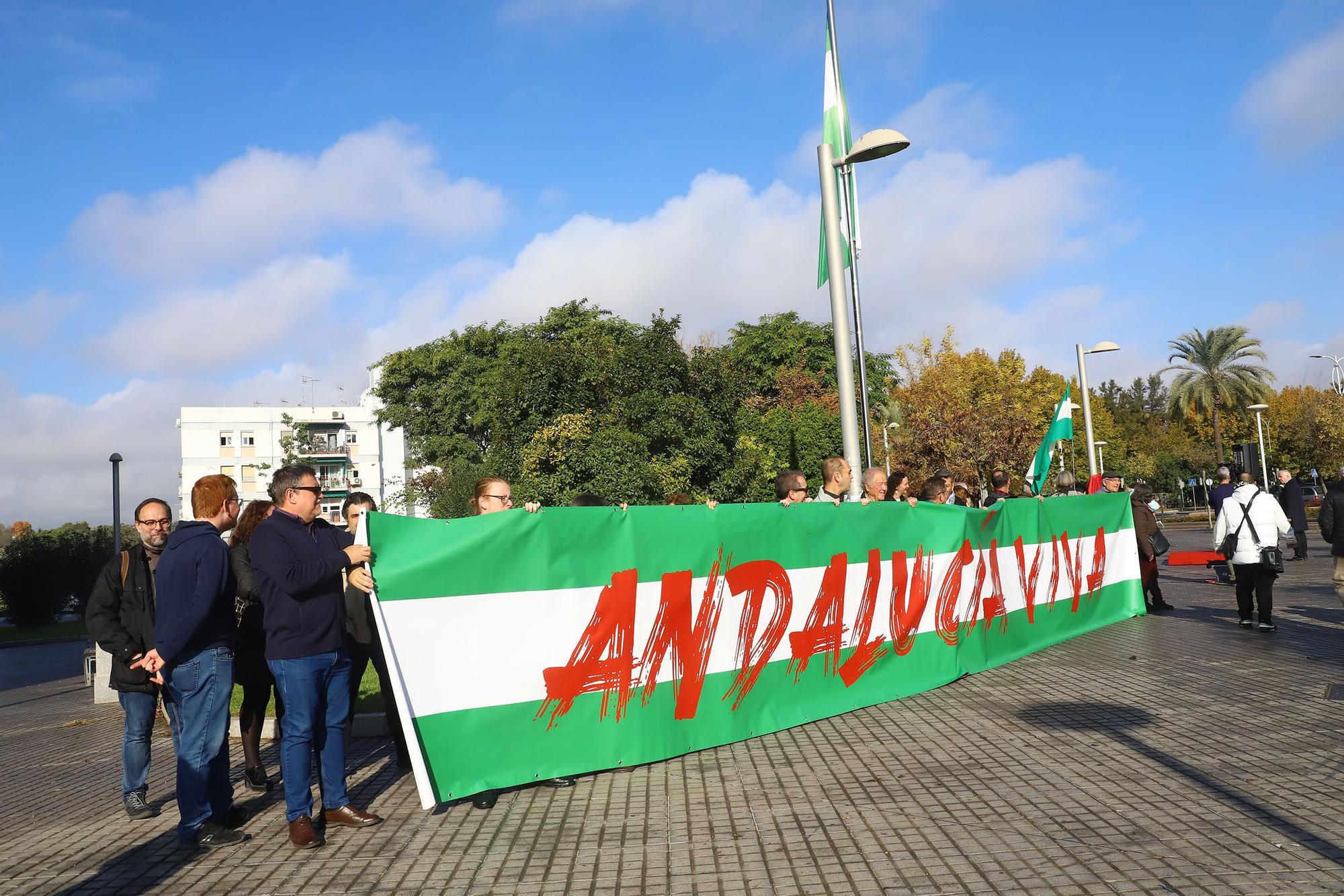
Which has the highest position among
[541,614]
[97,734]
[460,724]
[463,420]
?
[463,420]

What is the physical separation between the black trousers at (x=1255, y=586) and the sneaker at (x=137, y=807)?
10606mm

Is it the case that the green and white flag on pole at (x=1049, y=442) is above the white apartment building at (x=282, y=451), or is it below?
below

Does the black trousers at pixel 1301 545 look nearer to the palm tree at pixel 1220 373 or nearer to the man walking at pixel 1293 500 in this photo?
the man walking at pixel 1293 500

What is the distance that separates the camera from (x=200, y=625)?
5484 mm

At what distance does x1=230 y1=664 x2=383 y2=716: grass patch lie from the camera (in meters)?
9.16

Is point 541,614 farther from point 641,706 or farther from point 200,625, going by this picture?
point 200,625

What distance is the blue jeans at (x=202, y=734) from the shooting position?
5.46 meters

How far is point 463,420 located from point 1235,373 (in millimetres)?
42222

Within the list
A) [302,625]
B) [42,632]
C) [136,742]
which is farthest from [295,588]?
[42,632]

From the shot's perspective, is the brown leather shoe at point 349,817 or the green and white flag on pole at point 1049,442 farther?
the green and white flag on pole at point 1049,442

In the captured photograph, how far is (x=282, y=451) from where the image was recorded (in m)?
95.6

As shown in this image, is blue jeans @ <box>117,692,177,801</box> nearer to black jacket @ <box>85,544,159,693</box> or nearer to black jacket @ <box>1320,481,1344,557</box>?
black jacket @ <box>85,544,159,693</box>

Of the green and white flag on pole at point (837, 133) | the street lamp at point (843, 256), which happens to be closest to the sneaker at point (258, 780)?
the street lamp at point (843, 256)

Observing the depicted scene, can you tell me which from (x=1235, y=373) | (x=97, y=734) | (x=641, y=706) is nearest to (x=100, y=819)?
(x=641, y=706)
